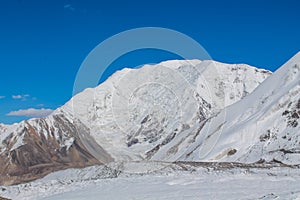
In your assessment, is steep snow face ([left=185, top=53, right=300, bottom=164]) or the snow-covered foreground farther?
steep snow face ([left=185, top=53, right=300, bottom=164])

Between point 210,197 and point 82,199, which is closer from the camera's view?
point 210,197

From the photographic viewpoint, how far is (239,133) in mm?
→ 105250

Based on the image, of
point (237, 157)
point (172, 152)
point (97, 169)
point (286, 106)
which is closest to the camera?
point (97, 169)

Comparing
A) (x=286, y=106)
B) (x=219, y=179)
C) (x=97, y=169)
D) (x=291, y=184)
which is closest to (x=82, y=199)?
(x=219, y=179)

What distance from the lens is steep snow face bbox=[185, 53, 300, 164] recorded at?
292 feet

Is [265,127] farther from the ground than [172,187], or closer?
farther from the ground

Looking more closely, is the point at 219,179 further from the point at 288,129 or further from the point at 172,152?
the point at 172,152

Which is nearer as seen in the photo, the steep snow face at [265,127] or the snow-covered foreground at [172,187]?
the snow-covered foreground at [172,187]

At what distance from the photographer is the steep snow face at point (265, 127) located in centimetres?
8912

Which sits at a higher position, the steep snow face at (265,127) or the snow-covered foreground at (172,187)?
the steep snow face at (265,127)

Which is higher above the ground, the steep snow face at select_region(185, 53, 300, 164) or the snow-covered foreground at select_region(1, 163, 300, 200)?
the steep snow face at select_region(185, 53, 300, 164)

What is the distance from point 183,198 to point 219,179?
8.49 meters

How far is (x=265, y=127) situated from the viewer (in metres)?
102

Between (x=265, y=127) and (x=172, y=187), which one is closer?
(x=172, y=187)
